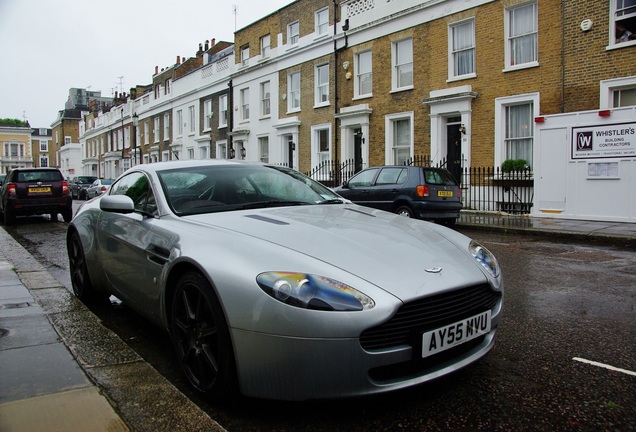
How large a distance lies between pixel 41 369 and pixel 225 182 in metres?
1.86

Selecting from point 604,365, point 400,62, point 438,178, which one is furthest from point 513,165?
point 604,365

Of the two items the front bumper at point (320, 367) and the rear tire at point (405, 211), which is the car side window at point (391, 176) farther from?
the front bumper at point (320, 367)

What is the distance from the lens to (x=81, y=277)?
5367 millimetres

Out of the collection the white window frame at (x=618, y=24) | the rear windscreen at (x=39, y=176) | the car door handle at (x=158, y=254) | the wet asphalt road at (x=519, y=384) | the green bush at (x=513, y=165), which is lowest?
the wet asphalt road at (x=519, y=384)

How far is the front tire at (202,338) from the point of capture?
9.04 feet

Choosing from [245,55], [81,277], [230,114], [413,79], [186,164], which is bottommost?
Result: [81,277]

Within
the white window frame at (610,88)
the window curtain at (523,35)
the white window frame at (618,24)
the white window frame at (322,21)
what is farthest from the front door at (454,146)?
the white window frame at (322,21)

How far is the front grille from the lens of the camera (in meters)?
2.50

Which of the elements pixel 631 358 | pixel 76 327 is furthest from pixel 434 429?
pixel 76 327

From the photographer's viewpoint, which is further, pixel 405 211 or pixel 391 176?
pixel 391 176

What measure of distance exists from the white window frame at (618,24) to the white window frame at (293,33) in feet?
48.5

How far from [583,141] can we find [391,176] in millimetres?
5011

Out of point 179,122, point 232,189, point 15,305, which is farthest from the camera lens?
point 179,122

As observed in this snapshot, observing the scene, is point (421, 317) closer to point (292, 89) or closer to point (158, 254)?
point (158, 254)
